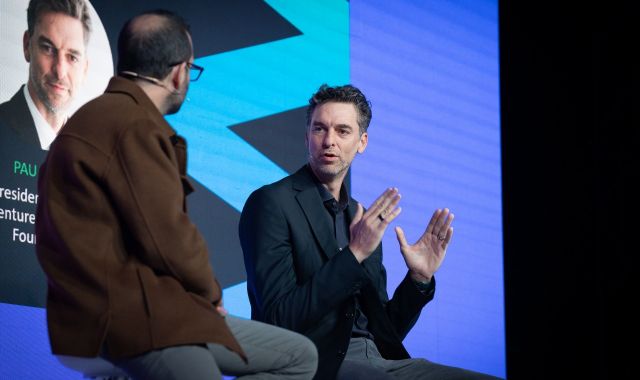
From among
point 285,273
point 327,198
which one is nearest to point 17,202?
point 285,273

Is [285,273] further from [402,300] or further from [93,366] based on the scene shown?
[93,366]

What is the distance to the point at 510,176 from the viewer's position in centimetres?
505

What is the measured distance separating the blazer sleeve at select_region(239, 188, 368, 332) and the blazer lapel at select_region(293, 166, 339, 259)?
1.4 inches

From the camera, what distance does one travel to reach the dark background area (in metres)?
4.88

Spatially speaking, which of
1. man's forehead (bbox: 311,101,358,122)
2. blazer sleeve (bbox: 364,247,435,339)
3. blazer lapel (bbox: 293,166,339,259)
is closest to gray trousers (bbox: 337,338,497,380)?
blazer sleeve (bbox: 364,247,435,339)

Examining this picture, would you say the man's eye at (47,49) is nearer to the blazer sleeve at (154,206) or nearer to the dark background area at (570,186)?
the blazer sleeve at (154,206)

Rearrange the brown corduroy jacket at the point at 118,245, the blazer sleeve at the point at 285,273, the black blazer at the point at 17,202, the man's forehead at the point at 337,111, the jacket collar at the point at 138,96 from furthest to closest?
1. the man's forehead at the point at 337,111
2. the black blazer at the point at 17,202
3. the blazer sleeve at the point at 285,273
4. the jacket collar at the point at 138,96
5. the brown corduroy jacket at the point at 118,245

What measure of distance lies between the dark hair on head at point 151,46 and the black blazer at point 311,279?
0.93 meters

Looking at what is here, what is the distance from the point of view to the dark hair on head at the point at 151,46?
6.82ft

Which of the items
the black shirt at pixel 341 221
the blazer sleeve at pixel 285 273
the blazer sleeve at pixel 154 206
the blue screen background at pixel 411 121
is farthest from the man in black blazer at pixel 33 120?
the blazer sleeve at pixel 154 206

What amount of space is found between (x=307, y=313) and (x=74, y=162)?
1091mm

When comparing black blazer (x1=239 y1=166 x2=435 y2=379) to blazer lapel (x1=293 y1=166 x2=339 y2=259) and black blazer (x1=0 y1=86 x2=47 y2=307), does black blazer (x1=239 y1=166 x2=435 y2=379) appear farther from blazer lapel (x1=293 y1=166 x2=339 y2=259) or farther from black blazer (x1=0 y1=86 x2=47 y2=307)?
black blazer (x1=0 y1=86 x2=47 y2=307)

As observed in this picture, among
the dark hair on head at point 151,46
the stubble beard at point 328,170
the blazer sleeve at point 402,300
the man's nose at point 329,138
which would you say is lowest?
the blazer sleeve at point 402,300

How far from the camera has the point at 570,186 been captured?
500 centimetres
